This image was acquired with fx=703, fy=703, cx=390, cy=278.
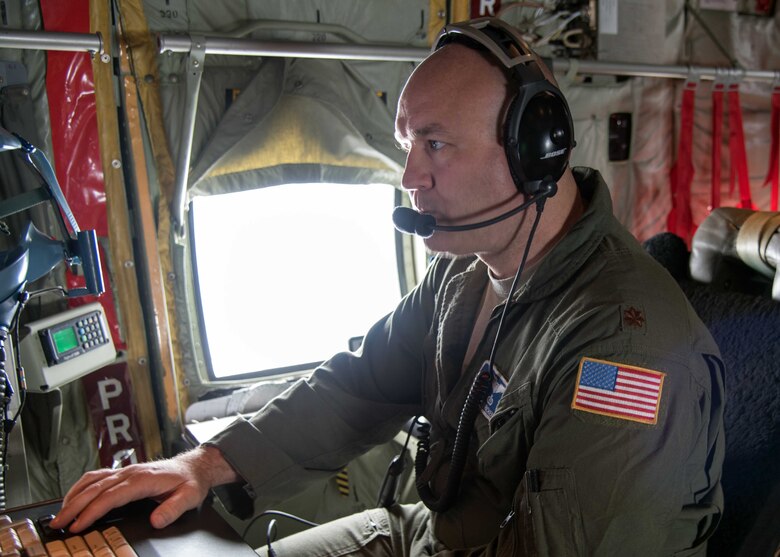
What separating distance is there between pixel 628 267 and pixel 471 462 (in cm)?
50

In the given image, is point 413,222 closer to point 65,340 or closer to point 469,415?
point 469,415

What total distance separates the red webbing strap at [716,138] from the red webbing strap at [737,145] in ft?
0.17

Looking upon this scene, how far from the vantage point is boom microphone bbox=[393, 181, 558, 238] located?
132 cm

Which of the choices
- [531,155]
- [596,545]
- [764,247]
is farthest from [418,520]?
[764,247]

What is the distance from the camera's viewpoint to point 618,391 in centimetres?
109

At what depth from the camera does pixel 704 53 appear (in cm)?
316

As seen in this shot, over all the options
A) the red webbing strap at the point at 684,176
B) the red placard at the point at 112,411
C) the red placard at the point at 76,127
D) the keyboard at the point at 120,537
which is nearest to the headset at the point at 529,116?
the keyboard at the point at 120,537

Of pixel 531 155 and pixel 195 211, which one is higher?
pixel 531 155

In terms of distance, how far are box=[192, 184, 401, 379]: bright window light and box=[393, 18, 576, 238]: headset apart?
128 cm

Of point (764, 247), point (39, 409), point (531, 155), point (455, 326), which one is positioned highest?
point (531, 155)

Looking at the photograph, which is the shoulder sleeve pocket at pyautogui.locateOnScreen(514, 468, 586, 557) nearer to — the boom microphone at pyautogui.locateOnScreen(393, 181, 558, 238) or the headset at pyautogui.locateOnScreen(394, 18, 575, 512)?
the headset at pyautogui.locateOnScreen(394, 18, 575, 512)

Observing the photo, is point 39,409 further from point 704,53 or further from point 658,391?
point 704,53

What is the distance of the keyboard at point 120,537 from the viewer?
1031 mm

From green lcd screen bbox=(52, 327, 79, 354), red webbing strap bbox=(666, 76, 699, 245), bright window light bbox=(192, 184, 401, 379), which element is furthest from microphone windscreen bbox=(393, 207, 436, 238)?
red webbing strap bbox=(666, 76, 699, 245)
